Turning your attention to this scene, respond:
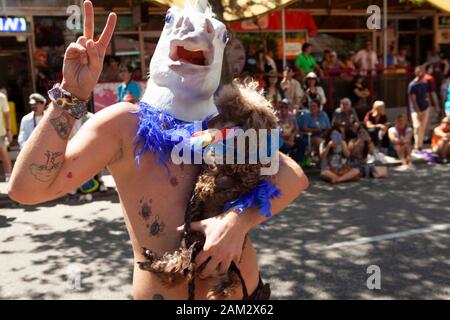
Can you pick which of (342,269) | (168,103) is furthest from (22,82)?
(168,103)

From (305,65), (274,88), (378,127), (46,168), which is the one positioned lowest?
(378,127)

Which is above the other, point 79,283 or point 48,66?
point 48,66

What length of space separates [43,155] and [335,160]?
7.62 m

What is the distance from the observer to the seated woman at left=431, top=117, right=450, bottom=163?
960cm

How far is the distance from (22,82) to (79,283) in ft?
28.0

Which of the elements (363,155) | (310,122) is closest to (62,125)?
(363,155)

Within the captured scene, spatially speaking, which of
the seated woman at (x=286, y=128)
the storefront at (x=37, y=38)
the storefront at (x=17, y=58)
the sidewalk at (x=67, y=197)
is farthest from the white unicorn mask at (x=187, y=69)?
the storefront at (x=17, y=58)

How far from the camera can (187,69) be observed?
1.72 metres

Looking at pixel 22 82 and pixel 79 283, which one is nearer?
pixel 79 283

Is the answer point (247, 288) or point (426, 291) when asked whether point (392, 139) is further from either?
point (247, 288)

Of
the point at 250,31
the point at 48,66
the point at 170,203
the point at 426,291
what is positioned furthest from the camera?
the point at 250,31

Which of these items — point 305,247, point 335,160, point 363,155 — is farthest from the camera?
point 363,155

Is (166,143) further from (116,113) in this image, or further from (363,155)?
(363,155)

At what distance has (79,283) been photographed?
14.1 feet
